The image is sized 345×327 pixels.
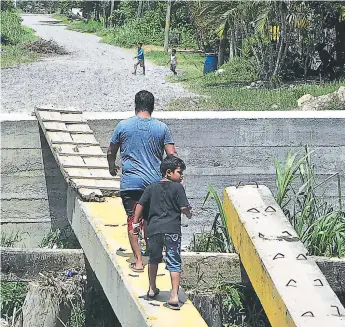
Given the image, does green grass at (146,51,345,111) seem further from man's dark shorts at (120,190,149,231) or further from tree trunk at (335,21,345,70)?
man's dark shorts at (120,190,149,231)

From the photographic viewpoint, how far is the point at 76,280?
6.44 meters

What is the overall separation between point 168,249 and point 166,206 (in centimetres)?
26

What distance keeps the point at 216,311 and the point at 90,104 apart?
47.0 feet

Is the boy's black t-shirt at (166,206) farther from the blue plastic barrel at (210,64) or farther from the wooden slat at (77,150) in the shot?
the blue plastic barrel at (210,64)

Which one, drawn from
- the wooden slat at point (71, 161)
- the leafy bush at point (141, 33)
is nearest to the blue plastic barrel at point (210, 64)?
the leafy bush at point (141, 33)

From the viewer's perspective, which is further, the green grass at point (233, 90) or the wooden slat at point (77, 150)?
the green grass at point (233, 90)

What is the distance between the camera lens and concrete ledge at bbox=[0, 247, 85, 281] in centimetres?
661

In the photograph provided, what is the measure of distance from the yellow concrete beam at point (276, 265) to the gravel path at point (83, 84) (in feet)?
40.7

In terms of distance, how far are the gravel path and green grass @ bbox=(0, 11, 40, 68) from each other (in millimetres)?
875

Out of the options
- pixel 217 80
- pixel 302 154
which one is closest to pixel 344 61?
pixel 217 80

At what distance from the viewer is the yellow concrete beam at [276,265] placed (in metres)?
5.04

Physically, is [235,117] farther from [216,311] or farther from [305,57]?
[305,57]

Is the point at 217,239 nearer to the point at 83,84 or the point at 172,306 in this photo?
the point at 172,306

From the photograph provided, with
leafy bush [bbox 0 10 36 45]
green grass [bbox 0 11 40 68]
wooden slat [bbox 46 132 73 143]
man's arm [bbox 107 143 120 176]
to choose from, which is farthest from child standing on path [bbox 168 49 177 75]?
man's arm [bbox 107 143 120 176]
